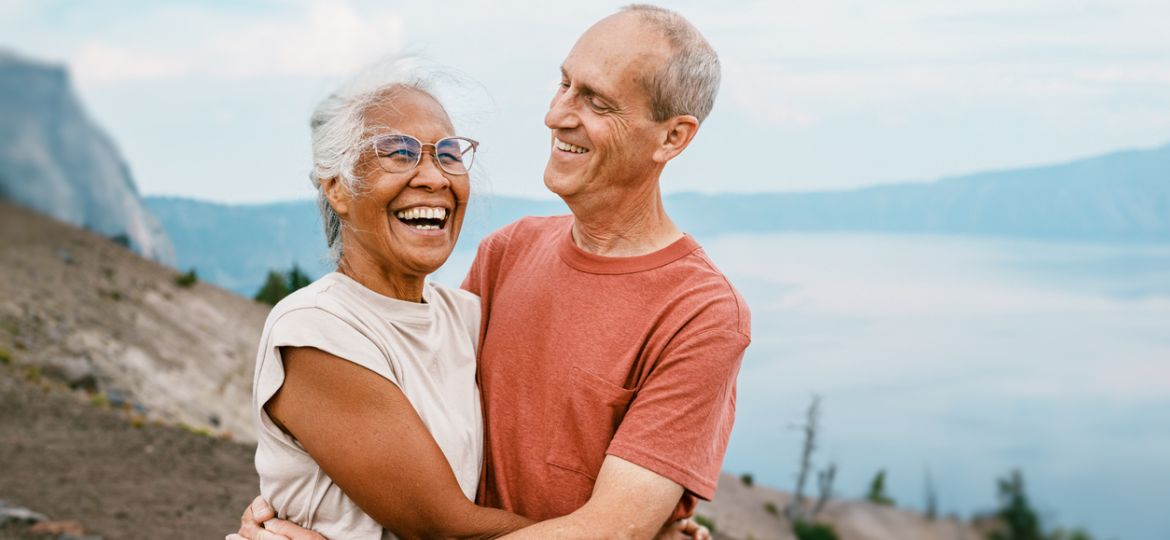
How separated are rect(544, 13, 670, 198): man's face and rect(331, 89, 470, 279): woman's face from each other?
0.41 meters

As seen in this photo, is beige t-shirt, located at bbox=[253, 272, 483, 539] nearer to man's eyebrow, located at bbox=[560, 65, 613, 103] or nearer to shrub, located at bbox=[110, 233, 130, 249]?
man's eyebrow, located at bbox=[560, 65, 613, 103]

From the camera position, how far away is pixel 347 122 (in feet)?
10.7

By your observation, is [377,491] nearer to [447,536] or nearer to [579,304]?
[447,536]

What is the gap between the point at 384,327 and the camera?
3158mm

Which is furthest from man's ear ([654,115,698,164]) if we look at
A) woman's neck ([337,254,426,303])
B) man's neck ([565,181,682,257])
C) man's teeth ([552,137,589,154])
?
woman's neck ([337,254,426,303])

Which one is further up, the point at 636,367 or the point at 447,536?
the point at 636,367

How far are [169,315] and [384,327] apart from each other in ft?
108

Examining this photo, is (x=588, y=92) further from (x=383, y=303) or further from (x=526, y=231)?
(x=383, y=303)

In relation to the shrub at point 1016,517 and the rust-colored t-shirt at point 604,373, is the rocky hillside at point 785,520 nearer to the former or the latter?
the shrub at point 1016,517

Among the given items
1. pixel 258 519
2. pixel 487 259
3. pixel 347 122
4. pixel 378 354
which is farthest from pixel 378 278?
pixel 258 519

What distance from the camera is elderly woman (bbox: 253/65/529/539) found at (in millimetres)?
2943

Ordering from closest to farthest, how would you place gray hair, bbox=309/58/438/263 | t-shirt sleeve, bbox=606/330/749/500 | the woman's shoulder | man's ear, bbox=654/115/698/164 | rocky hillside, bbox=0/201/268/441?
t-shirt sleeve, bbox=606/330/749/500
gray hair, bbox=309/58/438/263
man's ear, bbox=654/115/698/164
the woman's shoulder
rocky hillside, bbox=0/201/268/441

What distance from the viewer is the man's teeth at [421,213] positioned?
3.25 metres

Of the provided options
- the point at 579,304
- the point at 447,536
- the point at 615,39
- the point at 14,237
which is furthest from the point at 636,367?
Answer: the point at 14,237
